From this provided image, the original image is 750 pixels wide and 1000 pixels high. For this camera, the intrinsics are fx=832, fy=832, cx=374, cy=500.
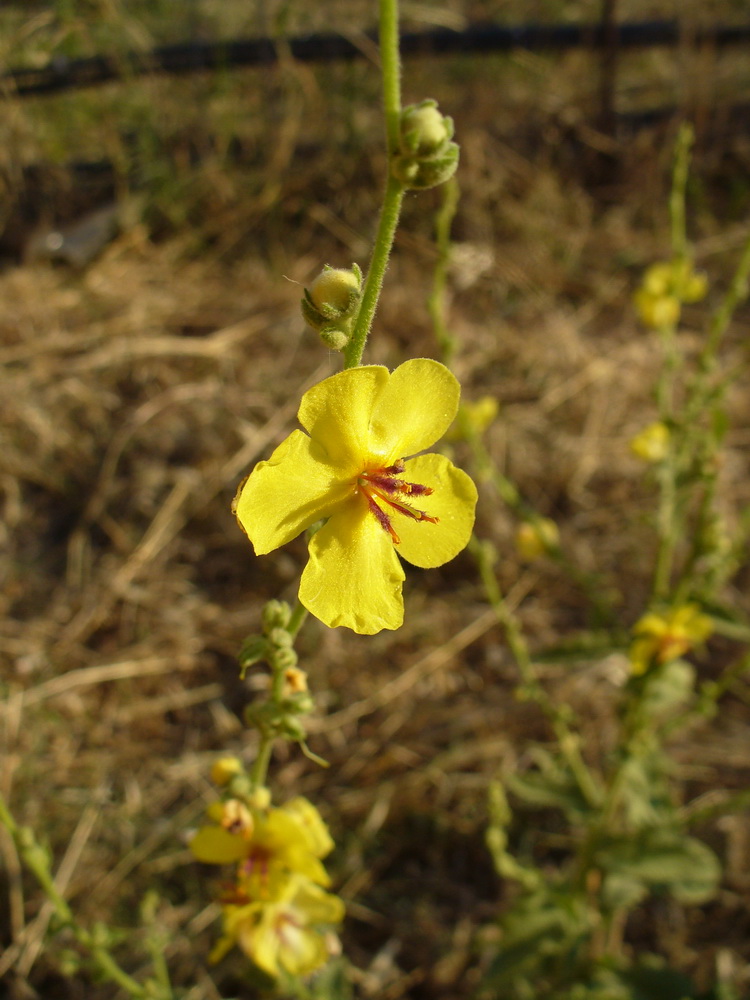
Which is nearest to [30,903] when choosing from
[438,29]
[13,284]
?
[13,284]

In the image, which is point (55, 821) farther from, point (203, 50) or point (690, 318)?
point (203, 50)

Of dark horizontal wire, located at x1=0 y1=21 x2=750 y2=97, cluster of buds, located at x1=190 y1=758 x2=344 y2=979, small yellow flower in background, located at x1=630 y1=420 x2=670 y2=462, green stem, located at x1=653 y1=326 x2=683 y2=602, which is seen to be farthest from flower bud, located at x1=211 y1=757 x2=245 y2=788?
dark horizontal wire, located at x1=0 y1=21 x2=750 y2=97

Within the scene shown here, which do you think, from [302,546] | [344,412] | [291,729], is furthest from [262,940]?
[302,546]

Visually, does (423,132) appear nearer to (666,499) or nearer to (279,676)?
(279,676)

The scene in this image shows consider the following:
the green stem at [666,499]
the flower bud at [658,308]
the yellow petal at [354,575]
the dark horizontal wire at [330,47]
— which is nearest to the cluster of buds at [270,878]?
the yellow petal at [354,575]

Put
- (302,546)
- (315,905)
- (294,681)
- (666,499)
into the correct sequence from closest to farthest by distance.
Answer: (294,681) < (315,905) < (666,499) < (302,546)

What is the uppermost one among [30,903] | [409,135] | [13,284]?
[409,135]

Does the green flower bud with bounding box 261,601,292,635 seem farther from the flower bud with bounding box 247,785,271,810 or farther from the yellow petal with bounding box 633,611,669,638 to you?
the yellow petal with bounding box 633,611,669,638
